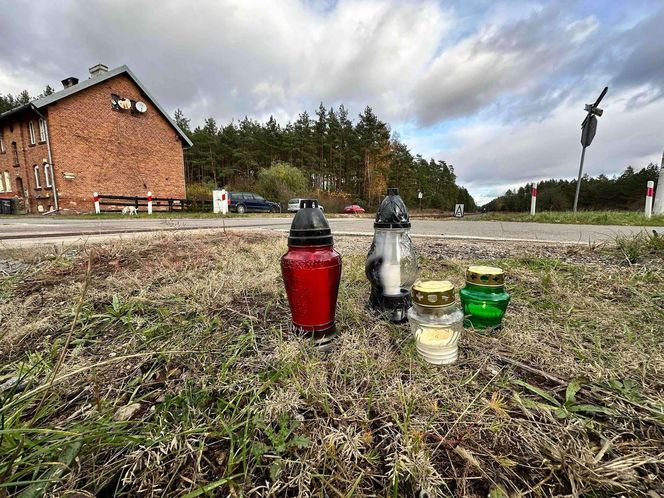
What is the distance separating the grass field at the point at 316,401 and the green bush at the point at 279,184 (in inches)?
965

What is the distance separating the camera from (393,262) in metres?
1.30

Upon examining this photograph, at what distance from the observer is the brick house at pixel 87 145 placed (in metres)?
16.5

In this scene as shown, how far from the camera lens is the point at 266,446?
0.68m

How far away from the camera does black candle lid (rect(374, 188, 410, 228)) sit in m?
1.31

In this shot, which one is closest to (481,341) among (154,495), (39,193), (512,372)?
(512,372)

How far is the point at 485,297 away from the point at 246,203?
19.7 metres

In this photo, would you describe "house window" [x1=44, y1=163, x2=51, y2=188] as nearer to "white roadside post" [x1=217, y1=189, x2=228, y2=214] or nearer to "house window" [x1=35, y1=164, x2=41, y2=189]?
"house window" [x1=35, y1=164, x2=41, y2=189]

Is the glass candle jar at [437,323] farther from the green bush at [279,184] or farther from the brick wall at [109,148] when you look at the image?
the green bush at [279,184]

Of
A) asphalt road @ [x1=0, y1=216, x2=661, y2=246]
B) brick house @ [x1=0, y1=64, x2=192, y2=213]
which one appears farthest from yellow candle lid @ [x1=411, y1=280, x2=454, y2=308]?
brick house @ [x1=0, y1=64, x2=192, y2=213]

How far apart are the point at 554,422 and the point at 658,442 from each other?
0.20 metres

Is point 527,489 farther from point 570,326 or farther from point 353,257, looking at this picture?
point 353,257

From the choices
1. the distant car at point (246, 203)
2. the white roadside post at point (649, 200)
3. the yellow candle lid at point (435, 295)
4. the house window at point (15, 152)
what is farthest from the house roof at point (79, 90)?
the white roadside post at point (649, 200)

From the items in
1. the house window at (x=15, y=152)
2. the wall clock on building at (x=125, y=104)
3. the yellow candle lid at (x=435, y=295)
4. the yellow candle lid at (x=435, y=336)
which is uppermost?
the wall clock on building at (x=125, y=104)

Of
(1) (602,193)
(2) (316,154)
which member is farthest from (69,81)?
(1) (602,193)
